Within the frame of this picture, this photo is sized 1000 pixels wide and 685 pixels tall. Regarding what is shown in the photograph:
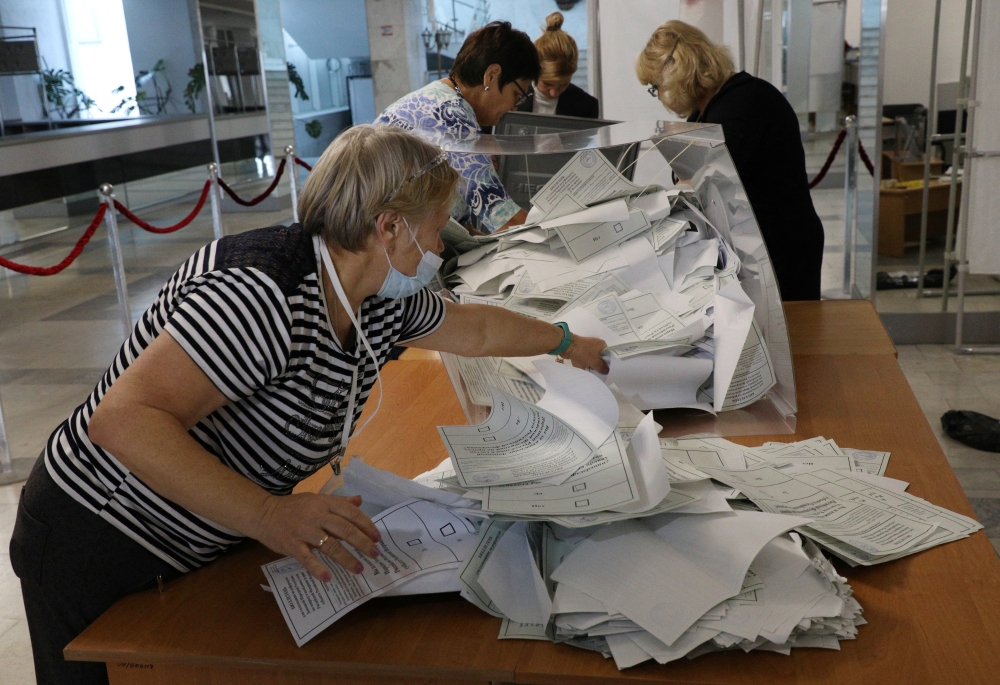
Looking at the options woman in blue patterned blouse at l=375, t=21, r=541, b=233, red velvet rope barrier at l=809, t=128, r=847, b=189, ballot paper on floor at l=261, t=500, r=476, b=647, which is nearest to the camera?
ballot paper on floor at l=261, t=500, r=476, b=647

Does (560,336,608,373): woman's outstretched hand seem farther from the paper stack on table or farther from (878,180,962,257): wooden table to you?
(878,180,962,257): wooden table

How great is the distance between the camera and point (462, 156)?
1.82 metres

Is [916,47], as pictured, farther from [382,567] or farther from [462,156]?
[382,567]

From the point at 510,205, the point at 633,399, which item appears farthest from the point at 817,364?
the point at 510,205

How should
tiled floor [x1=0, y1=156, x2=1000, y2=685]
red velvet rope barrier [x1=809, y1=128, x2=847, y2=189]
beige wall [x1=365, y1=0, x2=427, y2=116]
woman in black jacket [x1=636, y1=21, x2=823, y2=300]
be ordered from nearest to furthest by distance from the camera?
woman in black jacket [x1=636, y1=21, x2=823, y2=300] < tiled floor [x1=0, y1=156, x2=1000, y2=685] < red velvet rope barrier [x1=809, y1=128, x2=847, y2=189] < beige wall [x1=365, y1=0, x2=427, y2=116]

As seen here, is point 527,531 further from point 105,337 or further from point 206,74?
point 206,74

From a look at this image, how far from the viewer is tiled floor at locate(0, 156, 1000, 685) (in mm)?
2830

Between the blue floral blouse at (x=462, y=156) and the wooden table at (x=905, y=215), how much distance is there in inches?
117

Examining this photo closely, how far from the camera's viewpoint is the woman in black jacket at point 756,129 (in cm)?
264

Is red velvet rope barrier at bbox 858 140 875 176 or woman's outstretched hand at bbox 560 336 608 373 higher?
red velvet rope barrier at bbox 858 140 875 176

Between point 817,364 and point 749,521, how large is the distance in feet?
3.04

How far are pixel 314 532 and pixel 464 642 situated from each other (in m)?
0.23

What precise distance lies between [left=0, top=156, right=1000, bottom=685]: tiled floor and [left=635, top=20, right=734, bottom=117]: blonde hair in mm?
1616

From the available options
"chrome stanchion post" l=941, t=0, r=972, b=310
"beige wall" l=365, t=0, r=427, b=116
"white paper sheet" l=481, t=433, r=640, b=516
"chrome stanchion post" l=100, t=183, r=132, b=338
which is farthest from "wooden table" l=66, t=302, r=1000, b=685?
"beige wall" l=365, t=0, r=427, b=116
